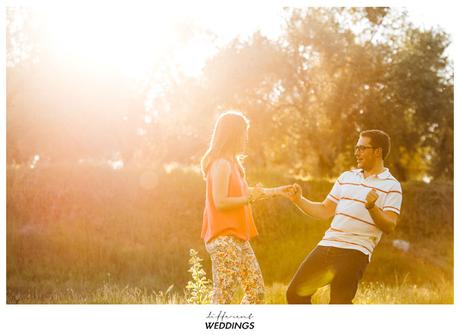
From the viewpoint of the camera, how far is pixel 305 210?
21.0 feet

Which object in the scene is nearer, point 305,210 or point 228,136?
point 228,136

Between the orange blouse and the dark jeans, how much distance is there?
2.55 ft

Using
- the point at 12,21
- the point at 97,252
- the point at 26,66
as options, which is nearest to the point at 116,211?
the point at 97,252

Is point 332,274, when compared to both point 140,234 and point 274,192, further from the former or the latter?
point 140,234

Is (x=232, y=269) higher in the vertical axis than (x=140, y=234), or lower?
higher

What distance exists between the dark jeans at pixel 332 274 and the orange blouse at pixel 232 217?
78cm

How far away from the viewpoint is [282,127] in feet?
76.4

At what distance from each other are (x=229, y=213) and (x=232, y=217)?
0.05 meters

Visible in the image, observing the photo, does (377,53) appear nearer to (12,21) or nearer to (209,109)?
(209,109)
